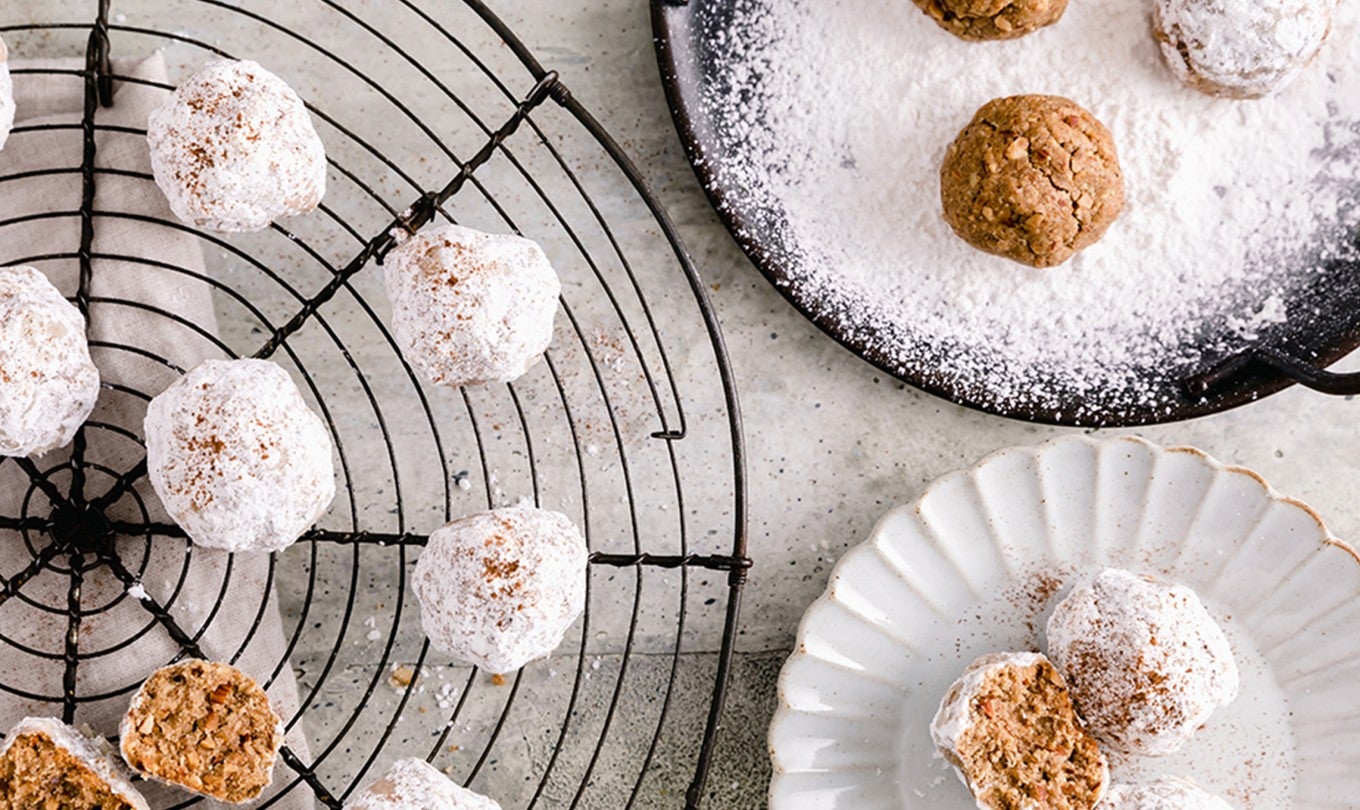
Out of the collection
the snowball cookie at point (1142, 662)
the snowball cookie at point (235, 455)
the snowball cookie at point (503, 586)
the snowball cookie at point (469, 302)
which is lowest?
the snowball cookie at point (1142, 662)

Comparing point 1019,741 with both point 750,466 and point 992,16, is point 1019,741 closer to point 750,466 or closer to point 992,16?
point 750,466

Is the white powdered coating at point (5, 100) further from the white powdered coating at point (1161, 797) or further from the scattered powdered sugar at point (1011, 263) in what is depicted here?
the white powdered coating at point (1161, 797)

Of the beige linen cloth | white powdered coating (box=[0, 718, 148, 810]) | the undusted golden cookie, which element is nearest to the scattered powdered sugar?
the undusted golden cookie

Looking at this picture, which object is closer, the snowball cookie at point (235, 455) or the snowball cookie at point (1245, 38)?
the snowball cookie at point (235, 455)

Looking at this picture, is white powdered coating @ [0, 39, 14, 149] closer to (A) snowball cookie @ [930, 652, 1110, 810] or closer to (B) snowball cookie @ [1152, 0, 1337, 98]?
(A) snowball cookie @ [930, 652, 1110, 810]

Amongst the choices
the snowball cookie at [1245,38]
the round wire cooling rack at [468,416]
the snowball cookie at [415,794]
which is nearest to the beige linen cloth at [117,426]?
the round wire cooling rack at [468,416]

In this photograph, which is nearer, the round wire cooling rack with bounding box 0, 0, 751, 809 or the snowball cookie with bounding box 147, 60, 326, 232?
the snowball cookie with bounding box 147, 60, 326, 232
